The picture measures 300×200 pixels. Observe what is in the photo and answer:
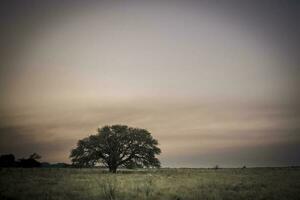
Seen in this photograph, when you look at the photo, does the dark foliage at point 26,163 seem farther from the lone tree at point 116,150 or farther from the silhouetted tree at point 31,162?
the lone tree at point 116,150

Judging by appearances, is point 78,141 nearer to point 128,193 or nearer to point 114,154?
point 114,154

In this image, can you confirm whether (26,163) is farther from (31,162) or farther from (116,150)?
(116,150)

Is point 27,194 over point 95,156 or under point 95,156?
under

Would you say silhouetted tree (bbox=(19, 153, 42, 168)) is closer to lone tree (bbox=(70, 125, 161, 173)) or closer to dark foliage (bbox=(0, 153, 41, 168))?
dark foliage (bbox=(0, 153, 41, 168))

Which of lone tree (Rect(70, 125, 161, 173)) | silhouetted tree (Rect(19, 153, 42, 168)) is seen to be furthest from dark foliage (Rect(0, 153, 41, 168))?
lone tree (Rect(70, 125, 161, 173))

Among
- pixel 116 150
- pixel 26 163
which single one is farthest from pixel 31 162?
pixel 116 150

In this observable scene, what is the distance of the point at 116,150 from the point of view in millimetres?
41312

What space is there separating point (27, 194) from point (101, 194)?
3.67m

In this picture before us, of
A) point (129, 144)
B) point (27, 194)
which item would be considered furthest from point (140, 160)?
point (27, 194)

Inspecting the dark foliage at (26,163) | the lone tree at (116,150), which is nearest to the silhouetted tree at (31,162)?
the dark foliage at (26,163)

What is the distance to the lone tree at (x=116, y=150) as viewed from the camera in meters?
41.2

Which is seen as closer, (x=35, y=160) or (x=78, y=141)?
(x=78, y=141)

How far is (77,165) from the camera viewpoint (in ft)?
136

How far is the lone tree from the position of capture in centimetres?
4125
